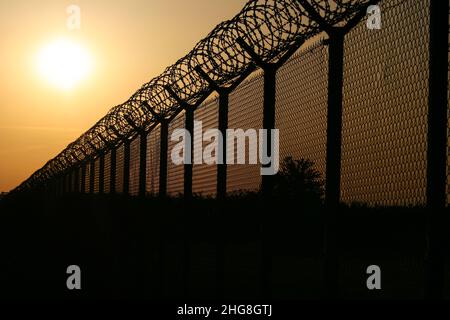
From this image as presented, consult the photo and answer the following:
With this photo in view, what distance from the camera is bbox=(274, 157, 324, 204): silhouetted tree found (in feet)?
26.1

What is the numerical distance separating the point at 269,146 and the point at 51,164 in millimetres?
23417

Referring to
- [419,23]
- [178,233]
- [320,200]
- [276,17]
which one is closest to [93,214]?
[178,233]

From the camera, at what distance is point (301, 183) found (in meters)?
10.6

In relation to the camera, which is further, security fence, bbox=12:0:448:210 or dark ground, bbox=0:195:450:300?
dark ground, bbox=0:195:450:300

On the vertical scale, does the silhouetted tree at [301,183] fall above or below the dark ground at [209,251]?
above

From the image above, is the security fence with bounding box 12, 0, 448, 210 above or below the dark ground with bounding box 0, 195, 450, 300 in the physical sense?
above

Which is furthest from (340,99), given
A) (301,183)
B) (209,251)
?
(209,251)

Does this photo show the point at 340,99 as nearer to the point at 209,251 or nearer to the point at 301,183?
the point at 301,183

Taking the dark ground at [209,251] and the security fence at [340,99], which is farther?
the dark ground at [209,251]

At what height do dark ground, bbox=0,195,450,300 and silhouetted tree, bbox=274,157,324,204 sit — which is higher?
silhouetted tree, bbox=274,157,324,204

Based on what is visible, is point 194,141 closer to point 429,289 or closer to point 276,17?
point 276,17

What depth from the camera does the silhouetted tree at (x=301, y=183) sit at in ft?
26.1

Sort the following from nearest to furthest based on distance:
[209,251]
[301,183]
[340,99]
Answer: [340,99] < [301,183] < [209,251]

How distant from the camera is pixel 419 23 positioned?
588 cm
